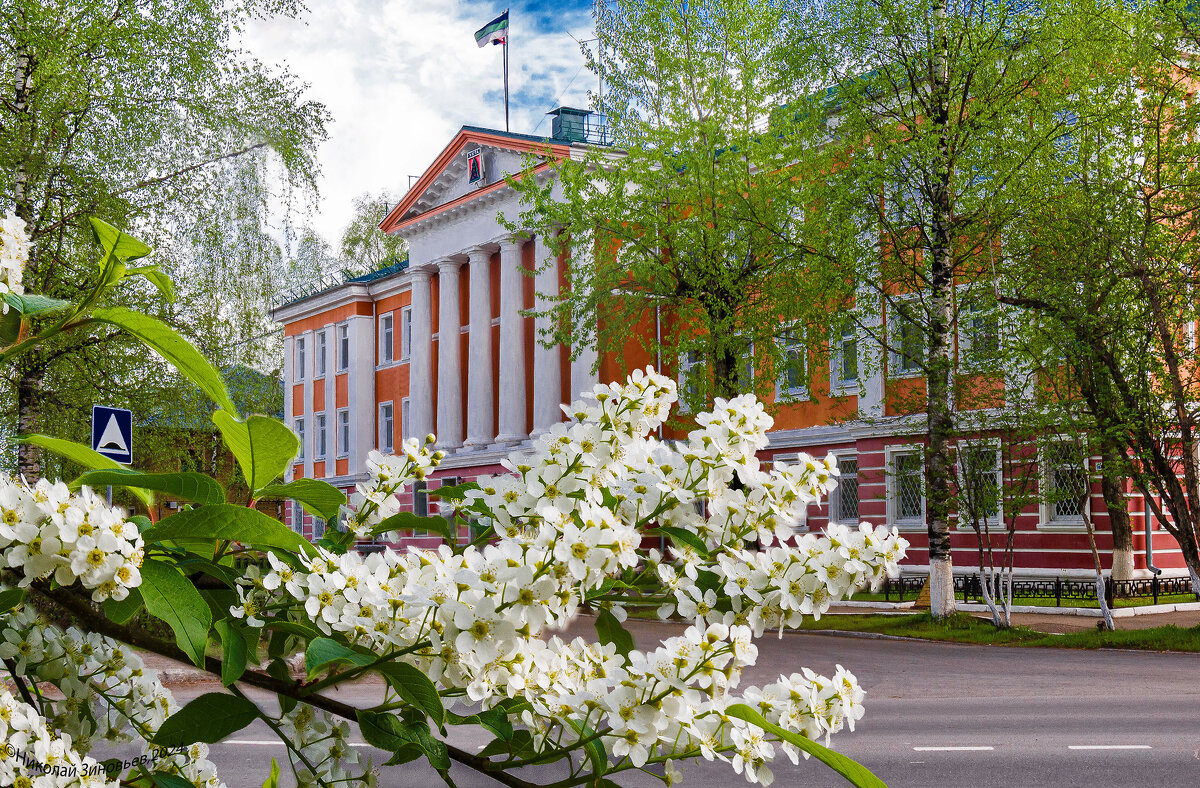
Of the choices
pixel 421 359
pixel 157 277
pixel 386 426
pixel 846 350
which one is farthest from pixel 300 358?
pixel 157 277

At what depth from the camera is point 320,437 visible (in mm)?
46938

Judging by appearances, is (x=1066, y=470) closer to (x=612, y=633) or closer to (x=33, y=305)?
(x=612, y=633)

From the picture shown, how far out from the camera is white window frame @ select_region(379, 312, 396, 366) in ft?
146

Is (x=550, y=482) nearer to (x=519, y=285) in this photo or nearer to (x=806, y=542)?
(x=806, y=542)

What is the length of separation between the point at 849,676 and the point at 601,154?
2350 cm

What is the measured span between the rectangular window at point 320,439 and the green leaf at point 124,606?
A: 46.8m

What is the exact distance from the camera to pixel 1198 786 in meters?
7.64

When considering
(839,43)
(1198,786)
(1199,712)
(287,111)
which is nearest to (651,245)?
(839,43)

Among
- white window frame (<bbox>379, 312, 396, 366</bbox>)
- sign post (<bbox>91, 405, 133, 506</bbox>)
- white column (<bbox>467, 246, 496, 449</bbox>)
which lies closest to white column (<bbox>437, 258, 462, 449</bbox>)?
white column (<bbox>467, 246, 496, 449</bbox>)

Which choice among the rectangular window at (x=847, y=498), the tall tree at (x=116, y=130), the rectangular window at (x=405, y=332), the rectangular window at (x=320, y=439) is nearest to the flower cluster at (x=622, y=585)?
the tall tree at (x=116, y=130)

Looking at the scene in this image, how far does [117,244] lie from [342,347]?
46423mm

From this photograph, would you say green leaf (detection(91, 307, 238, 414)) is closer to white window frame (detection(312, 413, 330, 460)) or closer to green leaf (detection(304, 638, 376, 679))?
green leaf (detection(304, 638, 376, 679))

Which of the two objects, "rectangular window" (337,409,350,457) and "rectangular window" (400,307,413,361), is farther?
"rectangular window" (337,409,350,457)

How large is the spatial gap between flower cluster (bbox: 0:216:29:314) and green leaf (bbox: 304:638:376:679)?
787mm
